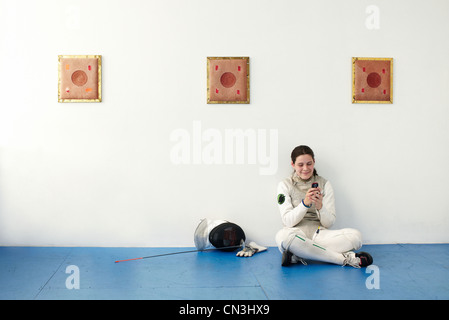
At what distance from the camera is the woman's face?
2.84 meters

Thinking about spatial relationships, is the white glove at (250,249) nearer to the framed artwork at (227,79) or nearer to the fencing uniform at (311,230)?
the fencing uniform at (311,230)

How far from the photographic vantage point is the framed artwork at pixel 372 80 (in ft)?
10.1

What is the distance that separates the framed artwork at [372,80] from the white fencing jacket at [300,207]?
80 cm

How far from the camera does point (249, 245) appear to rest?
2.91 m

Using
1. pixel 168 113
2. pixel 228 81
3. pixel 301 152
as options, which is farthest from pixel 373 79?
pixel 168 113

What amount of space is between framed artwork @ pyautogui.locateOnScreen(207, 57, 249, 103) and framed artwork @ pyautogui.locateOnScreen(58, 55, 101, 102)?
0.91 metres

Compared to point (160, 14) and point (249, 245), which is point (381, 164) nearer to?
point (249, 245)

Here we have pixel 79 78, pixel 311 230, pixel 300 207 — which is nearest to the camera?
pixel 300 207

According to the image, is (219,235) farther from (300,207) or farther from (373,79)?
(373,79)

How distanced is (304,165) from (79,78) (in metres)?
1.92

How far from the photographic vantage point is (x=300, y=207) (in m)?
2.67

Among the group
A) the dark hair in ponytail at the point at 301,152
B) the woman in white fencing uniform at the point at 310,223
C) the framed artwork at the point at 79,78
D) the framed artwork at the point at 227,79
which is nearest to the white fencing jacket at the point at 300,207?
the woman in white fencing uniform at the point at 310,223

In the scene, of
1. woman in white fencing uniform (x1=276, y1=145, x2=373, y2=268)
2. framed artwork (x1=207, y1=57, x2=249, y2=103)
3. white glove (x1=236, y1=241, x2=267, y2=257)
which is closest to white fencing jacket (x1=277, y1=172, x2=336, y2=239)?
woman in white fencing uniform (x1=276, y1=145, x2=373, y2=268)

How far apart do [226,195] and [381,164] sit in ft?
4.37
